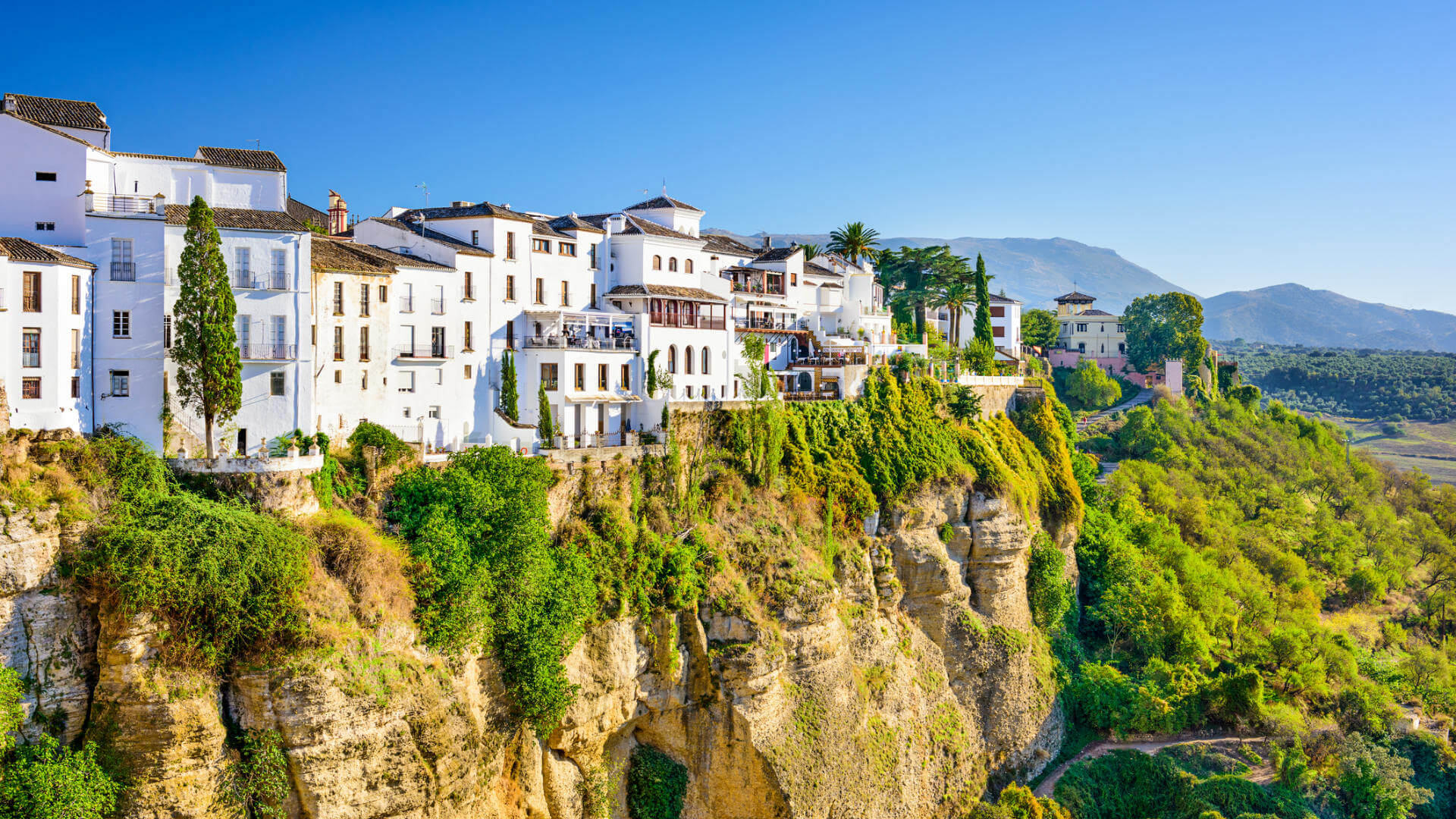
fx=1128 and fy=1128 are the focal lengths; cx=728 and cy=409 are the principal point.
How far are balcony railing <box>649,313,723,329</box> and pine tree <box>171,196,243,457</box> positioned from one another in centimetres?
2203

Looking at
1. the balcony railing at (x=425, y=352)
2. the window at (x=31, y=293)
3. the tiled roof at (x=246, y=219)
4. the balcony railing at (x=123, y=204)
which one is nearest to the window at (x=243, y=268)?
the tiled roof at (x=246, y=219)

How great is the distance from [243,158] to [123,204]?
455 cm

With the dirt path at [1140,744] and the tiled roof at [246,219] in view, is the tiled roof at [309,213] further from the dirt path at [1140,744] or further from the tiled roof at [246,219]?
the dirt path at [1140,744]

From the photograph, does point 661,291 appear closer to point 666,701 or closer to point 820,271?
point 820,271

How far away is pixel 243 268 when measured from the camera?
124 ft

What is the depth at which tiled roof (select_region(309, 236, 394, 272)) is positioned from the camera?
41000 millimetres

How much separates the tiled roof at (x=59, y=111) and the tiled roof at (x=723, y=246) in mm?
30728

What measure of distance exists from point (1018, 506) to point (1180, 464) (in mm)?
37255

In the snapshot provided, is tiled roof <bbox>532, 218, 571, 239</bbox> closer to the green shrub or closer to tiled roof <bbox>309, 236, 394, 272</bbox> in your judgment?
tiled roof <bbox>309, 236, 394, 272</bbox>

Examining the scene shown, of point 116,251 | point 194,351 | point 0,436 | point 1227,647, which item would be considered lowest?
point 1227,647

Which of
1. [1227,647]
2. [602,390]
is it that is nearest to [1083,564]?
[1227,647]

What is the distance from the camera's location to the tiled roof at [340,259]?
41.0 m

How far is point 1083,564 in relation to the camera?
68.6m

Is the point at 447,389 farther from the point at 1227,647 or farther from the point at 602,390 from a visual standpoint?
the point at 1227,647
